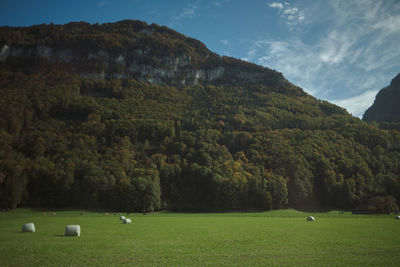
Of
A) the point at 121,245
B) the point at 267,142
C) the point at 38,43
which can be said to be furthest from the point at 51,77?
the point at 121,245

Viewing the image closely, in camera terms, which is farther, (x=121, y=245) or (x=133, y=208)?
(x=133, y=208)

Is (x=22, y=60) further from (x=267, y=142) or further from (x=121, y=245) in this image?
(x=121, y=245)

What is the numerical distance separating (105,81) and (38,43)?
57.7 metres

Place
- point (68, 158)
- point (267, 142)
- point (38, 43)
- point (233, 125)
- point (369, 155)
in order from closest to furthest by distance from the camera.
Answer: point (68, 158)
point (369, 155)
point (267, 142)
point (233, 125)
point (38, 43)

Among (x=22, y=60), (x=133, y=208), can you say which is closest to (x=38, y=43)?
(x=22, y=60)

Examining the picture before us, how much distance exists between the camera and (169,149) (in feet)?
429

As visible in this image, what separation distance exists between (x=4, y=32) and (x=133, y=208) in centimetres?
18734

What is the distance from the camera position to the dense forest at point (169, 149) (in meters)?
91.5

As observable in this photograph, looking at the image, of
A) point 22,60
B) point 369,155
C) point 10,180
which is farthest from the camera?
point 22,60

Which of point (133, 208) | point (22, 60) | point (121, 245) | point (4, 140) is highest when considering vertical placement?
point (22, 60)

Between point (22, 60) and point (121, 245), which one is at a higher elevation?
point (22, 60)

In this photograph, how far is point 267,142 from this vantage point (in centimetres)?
13338

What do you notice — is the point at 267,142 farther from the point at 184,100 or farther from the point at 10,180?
the point at 10,180

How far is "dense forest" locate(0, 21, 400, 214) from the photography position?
300 ft
